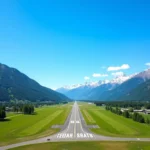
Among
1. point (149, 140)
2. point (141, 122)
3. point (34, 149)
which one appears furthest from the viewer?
point (141, 122)

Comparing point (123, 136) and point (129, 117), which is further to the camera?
point (129, 117)

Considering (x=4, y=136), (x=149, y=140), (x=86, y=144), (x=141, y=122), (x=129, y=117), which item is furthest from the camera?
(x=129, y=117)

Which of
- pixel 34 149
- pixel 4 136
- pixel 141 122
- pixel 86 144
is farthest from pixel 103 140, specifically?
pixel 141 122

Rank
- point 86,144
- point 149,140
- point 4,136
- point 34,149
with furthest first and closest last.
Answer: point 4,136 < point 149,140 < point 86,144 < point 34,149

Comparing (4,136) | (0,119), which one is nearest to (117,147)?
(4,136)

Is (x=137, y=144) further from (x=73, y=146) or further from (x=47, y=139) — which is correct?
(x=47, y=139)

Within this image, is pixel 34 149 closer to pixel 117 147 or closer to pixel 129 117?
pixel 117 147
